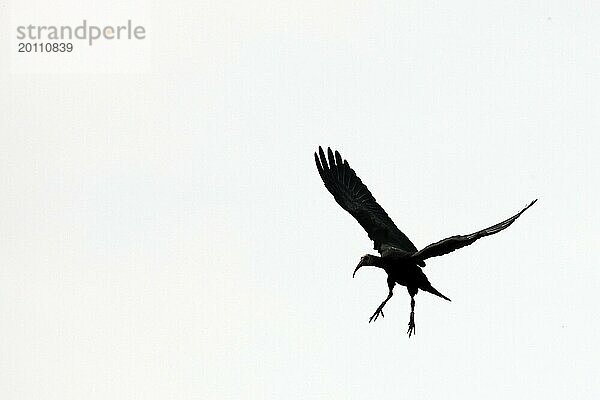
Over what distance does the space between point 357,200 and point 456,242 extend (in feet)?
24.0

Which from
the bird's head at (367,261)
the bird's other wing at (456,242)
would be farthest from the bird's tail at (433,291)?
the bird's head at (367,261)

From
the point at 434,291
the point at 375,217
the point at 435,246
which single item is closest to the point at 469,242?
the point at 435,246

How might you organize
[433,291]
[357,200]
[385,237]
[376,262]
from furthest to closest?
1. [357,200]
2. [385,237]
3. [433,291]
4. [376,262]

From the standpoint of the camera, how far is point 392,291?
36.8 m

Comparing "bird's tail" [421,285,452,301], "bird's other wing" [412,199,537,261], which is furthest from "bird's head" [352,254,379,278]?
"bird's tail" [421,285,452,301]

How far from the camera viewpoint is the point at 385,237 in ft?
126

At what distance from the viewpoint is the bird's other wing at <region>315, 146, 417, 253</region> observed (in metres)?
38.6

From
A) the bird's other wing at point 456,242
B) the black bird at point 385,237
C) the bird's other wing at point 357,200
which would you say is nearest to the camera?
the bird's other wing at point 456,242

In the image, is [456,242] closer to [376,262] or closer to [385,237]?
[376,262]

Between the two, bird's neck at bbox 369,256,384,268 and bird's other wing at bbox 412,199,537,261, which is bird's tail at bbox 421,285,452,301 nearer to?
bird's neck at bbox 369,256,384,268

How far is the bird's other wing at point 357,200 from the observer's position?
3856 cm

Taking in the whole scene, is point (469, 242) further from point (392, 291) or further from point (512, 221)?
point (392, 291)

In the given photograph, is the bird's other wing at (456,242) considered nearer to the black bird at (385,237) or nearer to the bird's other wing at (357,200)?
the black bird at (385,237)

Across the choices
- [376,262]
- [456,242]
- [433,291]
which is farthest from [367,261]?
[456,242]
